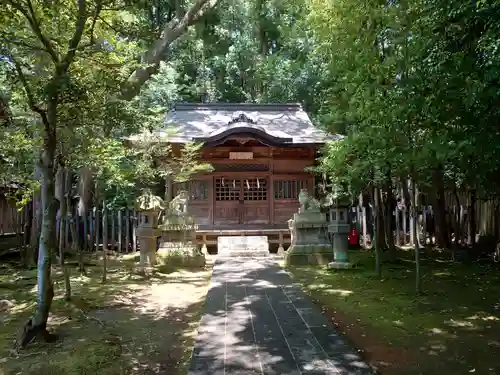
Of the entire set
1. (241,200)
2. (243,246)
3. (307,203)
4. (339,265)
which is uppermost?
(241,200)

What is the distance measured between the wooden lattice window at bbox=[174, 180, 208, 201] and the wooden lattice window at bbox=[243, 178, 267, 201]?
4.72 feet

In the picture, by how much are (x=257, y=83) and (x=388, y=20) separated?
21.6 meters

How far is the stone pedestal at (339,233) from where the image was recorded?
9.98m

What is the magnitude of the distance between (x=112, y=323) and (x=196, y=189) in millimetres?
9648

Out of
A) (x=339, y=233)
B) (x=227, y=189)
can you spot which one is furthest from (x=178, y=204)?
(x=339, y=233)

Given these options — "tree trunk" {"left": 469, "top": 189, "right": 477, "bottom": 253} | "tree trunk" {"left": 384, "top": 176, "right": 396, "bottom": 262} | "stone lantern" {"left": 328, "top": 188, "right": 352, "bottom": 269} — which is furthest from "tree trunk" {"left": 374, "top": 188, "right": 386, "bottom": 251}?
"tree trunk" {"left": 469, "top": 189, "right": 477, "bottom": 253}

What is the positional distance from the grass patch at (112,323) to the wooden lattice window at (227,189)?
5730 mm

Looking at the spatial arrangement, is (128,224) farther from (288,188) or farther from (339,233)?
(339,233)

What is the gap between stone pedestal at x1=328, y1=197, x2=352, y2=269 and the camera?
9.98 m

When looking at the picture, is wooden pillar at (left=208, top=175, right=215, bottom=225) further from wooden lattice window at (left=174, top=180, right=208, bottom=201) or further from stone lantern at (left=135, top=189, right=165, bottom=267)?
stone lantern at (left=135, top=189, right=165, bottom=267)

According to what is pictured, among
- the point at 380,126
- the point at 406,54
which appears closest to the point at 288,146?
the point at 380,126

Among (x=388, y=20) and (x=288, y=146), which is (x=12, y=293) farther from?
(x=288, y=146)

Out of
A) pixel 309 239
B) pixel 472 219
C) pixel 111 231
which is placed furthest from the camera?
pixel 111 231

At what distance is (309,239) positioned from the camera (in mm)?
11055
